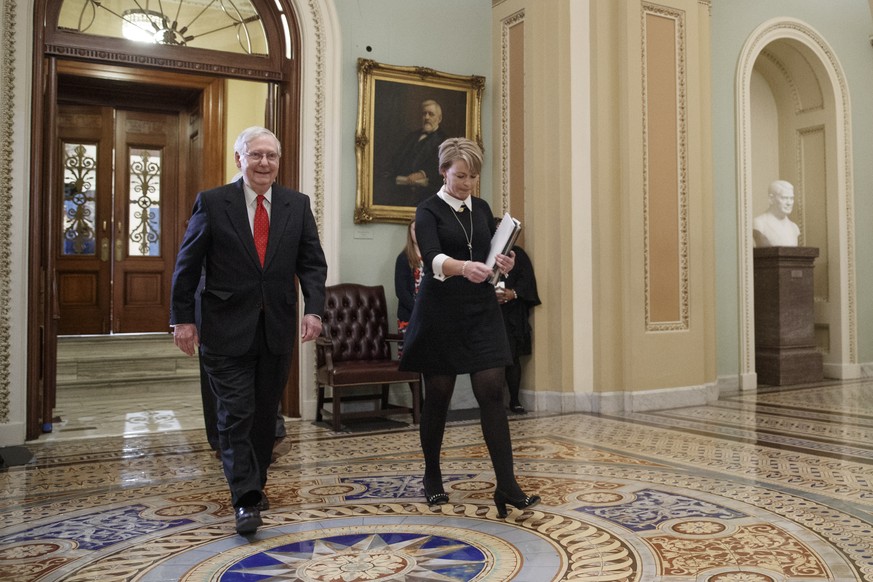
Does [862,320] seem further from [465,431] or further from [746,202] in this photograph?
[465,431]

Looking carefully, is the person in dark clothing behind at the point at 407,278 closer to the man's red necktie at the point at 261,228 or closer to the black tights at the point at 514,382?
the black tights at the point at 514,382

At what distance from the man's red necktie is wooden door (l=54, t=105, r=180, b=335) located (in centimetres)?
698

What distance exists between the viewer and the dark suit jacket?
2.85 m

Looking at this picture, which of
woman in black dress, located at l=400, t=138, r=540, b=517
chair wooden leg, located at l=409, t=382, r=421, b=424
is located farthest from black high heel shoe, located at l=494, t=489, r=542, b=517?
chair wooden leg, located at l=409, t=382, r=421, b=424

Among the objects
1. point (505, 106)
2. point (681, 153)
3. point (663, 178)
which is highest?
point (505, 106)

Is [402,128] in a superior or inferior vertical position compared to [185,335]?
superior

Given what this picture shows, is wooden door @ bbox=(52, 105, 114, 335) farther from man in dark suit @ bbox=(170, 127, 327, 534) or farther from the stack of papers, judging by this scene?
the stack of papers

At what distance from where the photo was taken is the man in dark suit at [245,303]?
2846 mm

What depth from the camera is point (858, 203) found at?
8.63 metres

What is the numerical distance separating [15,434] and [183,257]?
2.79 meters

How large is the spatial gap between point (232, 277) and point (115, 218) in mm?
7246

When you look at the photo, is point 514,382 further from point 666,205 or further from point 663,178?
point 663,178

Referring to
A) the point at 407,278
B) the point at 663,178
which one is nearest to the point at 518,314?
the point at 407,278

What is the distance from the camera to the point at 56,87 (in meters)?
5.18
